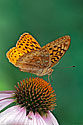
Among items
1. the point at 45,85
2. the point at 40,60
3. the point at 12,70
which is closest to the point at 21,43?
the point at 40,60

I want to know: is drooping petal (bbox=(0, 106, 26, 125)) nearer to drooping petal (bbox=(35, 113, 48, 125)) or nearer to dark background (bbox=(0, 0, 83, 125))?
drooping petal (bbox=(35, 113, 48, 125))

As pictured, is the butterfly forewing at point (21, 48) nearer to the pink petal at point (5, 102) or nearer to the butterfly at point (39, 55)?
the butterfly at point (39, 55)

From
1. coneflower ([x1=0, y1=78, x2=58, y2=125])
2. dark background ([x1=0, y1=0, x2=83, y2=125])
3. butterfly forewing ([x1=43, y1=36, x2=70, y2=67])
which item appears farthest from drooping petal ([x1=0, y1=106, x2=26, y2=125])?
dark background ([x1=0, y1=0, x2=83, y2=125])

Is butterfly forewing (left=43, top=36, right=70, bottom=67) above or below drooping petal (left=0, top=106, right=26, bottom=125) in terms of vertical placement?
above

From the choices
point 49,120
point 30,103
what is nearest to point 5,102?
point 30,103

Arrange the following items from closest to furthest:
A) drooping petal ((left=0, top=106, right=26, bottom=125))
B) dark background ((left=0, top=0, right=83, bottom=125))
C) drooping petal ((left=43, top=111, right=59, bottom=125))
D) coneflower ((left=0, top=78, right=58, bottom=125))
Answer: drooping petal ((left=0, top=106, right=26, bottom=125))
coneflower ((left=0, top=78, right=58, bottom=125))
drooping petal ((left=43, top=111, right=59, bottom=125))
dark background ((left=0, top=0, right=83, bottom=125))

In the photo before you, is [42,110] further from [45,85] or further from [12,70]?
[12,70]
